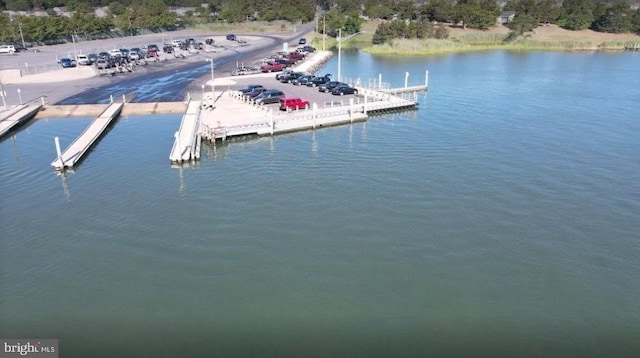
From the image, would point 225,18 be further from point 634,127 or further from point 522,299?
point 522,299

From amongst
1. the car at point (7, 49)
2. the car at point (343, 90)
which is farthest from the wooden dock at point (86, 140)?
the car at point (7, 49)

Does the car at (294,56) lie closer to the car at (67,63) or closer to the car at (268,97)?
the car at (268,97)

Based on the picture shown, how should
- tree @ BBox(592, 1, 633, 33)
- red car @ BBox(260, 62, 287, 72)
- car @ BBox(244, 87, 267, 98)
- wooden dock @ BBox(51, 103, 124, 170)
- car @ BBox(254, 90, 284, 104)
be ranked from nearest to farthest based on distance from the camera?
wooden dock @ BBox(51, 103, 124, 170) → car @ BBox(254, 90, 284, 104) → car @ BBox(244, 87, 267, 98) → red car @ BBox(260, 62, 287, 72) → tree @ BBox(592, 1, 633, 33)

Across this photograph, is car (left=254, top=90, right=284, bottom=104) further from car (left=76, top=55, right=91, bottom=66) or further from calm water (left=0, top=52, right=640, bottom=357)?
car (left=76, top=55, right=91, bottom=66)

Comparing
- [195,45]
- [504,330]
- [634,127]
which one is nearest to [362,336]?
[504,330]

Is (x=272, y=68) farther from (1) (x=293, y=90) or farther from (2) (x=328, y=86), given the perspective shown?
(2) (x=328, y=86)

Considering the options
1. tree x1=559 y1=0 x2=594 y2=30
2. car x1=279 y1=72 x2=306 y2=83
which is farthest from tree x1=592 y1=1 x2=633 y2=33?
car x1=279 y1=72 x2=306 y2=83
